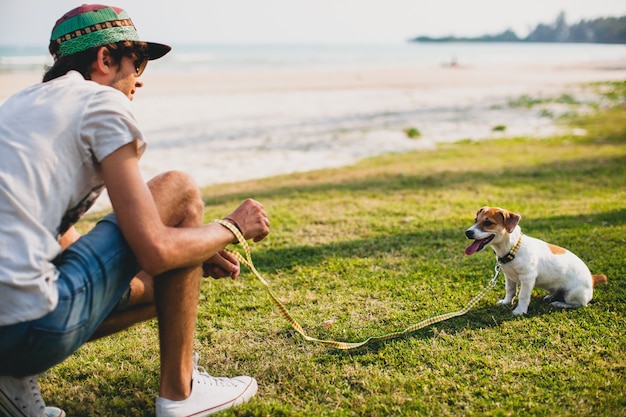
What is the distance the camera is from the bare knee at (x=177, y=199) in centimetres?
233

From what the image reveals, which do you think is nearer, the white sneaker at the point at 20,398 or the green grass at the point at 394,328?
the white sneaker at the point at 20,398

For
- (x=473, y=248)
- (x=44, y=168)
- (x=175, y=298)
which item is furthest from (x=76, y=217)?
(x=473, y=248)

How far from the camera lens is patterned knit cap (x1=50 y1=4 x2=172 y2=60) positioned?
235cm

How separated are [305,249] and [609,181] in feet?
15.1

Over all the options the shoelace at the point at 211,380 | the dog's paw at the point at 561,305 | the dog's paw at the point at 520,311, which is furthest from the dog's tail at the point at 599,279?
the shoelace at the point at 211,380

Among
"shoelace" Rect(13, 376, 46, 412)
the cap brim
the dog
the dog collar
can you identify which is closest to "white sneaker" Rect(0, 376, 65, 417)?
"shoelace" Rect(13, 376, 46, 412)

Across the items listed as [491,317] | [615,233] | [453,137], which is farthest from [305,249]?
[453,137]

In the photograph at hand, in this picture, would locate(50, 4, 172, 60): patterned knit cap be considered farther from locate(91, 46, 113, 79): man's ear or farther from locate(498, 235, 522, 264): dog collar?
locate(498, 235, 522, 264): dog collar

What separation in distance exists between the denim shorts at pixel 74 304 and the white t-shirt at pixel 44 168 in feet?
0.17

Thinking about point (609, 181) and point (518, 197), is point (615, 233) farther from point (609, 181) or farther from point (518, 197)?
point (609, 181)

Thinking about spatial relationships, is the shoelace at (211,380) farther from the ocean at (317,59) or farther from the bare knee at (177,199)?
the ocean at (317,59)

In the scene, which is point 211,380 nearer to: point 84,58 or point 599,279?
point 84,58

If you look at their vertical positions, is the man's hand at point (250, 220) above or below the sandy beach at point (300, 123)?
above

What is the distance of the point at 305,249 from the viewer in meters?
5.07
